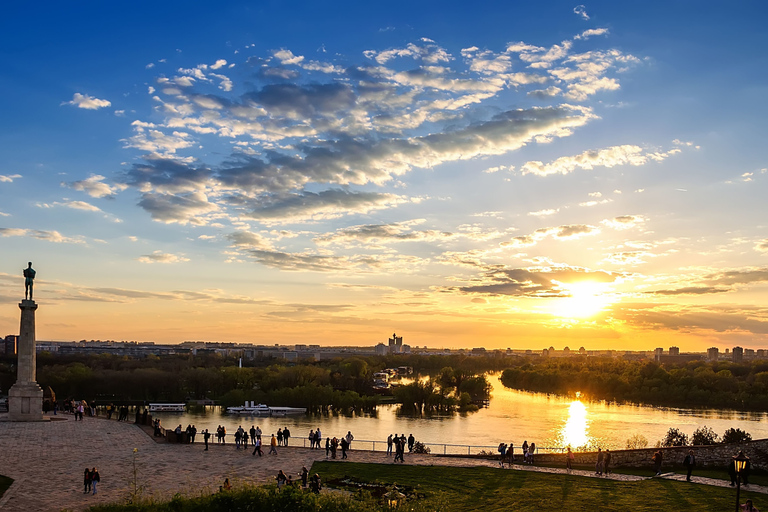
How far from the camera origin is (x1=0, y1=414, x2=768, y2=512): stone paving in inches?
824

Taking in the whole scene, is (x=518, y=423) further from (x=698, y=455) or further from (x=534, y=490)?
(x=534, y=490)

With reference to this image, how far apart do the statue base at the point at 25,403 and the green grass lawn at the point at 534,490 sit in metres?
22.5

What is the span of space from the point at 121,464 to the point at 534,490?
657 inches

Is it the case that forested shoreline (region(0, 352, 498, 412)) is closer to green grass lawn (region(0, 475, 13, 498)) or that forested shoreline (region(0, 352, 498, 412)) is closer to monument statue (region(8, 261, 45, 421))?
monument statue (region(8, 261, 45, 421))

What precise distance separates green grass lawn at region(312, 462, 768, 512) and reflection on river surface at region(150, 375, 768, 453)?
12600 mm

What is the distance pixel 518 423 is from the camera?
197 feet

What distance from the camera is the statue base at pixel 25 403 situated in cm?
3869

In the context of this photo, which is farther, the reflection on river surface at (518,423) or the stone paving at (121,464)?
the reflection on river surface at (518,423)

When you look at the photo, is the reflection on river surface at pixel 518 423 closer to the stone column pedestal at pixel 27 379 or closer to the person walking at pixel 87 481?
the stone column pedestal at pixel 27 379

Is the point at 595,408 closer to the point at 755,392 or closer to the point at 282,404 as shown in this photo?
the point at 755,392

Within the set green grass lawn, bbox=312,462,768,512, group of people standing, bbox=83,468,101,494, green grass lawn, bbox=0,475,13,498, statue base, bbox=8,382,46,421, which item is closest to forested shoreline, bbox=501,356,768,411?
green grass lawn, bbox=312,462,768,512

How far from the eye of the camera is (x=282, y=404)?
7469 cm

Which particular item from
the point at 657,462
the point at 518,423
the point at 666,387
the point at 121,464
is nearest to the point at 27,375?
the point at 121,464

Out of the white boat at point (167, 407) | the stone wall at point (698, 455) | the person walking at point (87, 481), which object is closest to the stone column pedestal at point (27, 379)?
the person walking at point (87, 481)
